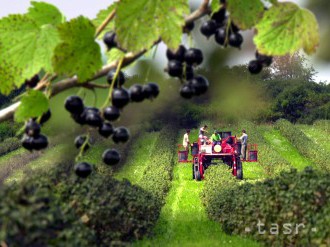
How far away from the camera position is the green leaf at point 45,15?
1562mm

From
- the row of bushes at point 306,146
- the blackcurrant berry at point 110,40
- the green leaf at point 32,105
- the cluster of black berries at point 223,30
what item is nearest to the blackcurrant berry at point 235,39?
the cluster of black berries at point 223,30

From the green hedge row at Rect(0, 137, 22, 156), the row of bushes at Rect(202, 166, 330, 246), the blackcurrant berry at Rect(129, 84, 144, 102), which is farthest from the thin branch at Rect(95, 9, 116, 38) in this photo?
the green hedge row at Rect(0, 137, 22, 156)

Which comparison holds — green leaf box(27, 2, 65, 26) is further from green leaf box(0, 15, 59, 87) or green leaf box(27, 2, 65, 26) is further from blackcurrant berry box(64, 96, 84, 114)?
blackcurrant berry box(64, 96, 84, 114)

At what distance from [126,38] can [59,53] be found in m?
0.20

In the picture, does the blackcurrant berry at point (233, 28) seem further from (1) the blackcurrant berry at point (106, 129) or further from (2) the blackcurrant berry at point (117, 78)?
(1) the blackcurrant berry at point (106, 129)

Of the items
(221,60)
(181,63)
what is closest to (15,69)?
(181,63)

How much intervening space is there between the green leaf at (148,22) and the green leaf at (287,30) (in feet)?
0.96

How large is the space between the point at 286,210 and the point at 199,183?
1155 cm

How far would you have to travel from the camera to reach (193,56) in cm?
156

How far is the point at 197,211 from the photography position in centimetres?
1372

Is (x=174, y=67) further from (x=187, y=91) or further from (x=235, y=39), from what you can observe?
(x=235, y=39)

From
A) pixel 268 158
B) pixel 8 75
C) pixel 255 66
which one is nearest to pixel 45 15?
pixel 8 75

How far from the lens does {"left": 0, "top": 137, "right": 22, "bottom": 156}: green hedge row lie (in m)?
Result: 27.0

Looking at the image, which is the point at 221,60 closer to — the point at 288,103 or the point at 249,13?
the point at 288,103
